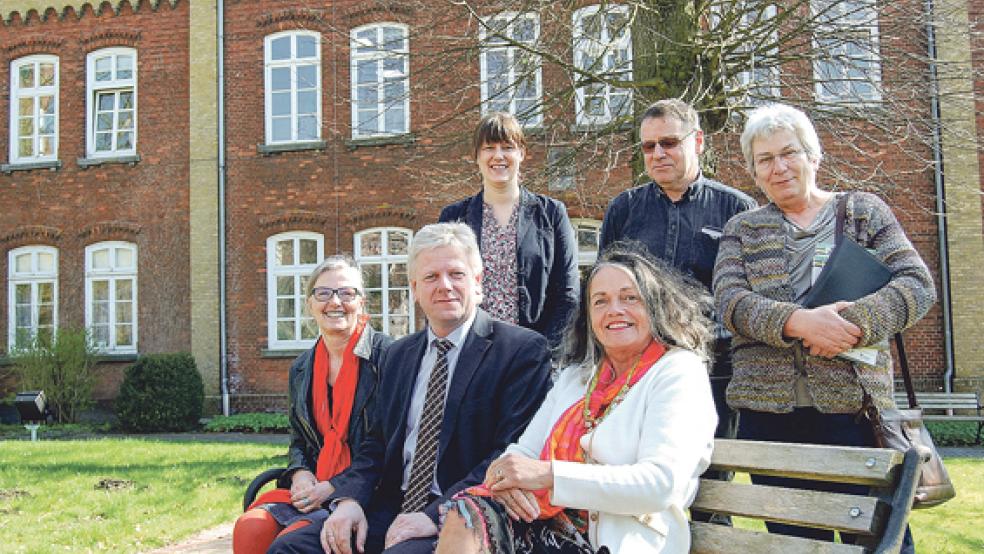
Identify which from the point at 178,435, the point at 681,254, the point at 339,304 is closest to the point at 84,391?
the point at 178,435

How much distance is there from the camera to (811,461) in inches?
98.8

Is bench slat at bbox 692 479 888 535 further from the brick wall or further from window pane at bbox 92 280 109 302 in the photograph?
window pane at bbox 92 280 109 302

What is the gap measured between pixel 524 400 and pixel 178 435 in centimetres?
1303

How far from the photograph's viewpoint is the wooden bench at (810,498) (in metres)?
2.34

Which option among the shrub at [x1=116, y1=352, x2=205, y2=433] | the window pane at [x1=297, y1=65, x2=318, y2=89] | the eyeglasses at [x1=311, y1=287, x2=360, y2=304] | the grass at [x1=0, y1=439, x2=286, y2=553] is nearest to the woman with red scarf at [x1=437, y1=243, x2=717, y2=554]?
the eyeglasses at [x1=311, y1=287, x2=360, y2=304]

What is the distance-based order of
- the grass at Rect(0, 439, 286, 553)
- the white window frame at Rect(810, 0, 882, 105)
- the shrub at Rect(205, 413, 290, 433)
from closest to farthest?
the grass at Rect(0, 439, 286, 553)
the white window frame at Rect(810, 0, 882, 105)
the shrub at Rect(205, 413, 290, 433)

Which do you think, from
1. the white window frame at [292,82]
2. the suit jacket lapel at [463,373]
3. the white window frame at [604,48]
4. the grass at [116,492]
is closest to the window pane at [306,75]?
the white window frame at [292,82]

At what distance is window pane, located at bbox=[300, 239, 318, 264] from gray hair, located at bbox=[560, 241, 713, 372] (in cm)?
1384

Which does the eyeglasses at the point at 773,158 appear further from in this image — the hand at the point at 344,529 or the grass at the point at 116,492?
the grass at the point at 116,492

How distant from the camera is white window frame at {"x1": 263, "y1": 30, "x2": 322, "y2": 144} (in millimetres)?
16422

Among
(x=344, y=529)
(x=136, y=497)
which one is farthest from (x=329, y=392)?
(x=136, y=497)

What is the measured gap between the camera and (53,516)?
22.5 feet

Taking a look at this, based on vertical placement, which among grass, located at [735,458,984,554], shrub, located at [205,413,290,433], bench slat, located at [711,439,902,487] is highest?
bench slat, located at [711,439,902,487]

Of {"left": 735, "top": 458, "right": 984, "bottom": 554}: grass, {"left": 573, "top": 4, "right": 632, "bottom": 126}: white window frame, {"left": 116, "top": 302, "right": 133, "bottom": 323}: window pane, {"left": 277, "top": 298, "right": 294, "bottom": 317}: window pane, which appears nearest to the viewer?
{"left": 735, "top": 458, "right": 984, "bottom": 554}: grass
